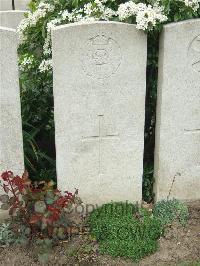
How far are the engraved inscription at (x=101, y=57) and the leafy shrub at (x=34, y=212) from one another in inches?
38.1

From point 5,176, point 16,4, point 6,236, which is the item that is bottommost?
point 6,236

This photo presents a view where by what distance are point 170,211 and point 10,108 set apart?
1653 millimetres

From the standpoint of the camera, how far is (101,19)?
13.0 ft

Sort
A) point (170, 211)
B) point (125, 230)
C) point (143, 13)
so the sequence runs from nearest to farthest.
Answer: point (143, 13)
point (125, 230)
point (170, 211)

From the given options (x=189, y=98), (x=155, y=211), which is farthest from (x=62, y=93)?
(x=155, y=211)

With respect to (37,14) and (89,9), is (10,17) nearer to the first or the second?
(37,14)

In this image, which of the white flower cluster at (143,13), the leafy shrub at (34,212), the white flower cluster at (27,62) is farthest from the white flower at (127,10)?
the leafy shrub at (34,212)

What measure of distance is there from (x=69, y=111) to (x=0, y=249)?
4.12 feet

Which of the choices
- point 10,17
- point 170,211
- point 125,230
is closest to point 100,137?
point 125,230

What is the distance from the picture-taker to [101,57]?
3.83 meters

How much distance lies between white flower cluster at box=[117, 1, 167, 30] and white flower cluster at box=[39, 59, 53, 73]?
2.72 feet

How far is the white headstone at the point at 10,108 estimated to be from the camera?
369 cm

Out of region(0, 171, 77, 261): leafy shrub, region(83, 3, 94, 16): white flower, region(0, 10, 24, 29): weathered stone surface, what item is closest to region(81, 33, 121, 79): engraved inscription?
region(83, 3, 94, 16): white flower

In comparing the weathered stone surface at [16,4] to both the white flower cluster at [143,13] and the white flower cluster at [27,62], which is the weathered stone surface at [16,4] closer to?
the white flower cluster at [27,62]
